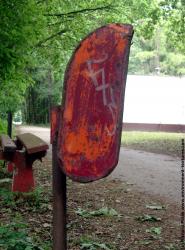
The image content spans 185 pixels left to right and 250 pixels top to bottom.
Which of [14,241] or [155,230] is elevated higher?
[14,241]

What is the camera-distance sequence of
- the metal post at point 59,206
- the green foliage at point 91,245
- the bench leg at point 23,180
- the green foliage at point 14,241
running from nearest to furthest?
the metal post at point 59,206 → the green foliage at point 14,241 → the green foliage at point 91,245 → the bench leg at point 23,180

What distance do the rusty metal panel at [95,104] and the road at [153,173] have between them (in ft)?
16.8

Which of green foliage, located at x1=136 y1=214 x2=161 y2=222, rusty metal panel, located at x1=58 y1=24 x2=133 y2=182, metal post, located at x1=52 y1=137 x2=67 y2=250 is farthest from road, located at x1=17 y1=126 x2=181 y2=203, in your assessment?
rusty metal panel, located at x1=58 y1=24 x2=133 y2=182

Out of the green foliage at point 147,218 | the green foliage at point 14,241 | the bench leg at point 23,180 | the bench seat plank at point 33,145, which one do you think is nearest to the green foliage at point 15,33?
the bench seat plank at point 33,145

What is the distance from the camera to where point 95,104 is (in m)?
2.70

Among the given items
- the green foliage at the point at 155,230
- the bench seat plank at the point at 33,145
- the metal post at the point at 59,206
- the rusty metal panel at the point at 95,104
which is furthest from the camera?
the bench seat plank at the point at 33,145

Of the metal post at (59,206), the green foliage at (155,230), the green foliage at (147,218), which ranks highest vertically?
the metal post at (59,206)

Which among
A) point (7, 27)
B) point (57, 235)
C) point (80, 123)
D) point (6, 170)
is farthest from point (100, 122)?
point (6, 170)

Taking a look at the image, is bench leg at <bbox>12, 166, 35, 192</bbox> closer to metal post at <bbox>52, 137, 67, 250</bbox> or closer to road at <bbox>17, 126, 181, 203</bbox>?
road at <bbox>17, 126, 181, 203</bbox>

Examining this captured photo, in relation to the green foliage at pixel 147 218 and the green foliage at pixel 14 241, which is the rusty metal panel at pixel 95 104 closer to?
the green foliage at pixel 14 241

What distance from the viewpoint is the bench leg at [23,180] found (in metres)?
6.91

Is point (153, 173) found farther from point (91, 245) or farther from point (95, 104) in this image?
point (95, 104)

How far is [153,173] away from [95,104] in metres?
8.45

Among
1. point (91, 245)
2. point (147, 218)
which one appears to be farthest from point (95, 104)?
point (147, 218)
